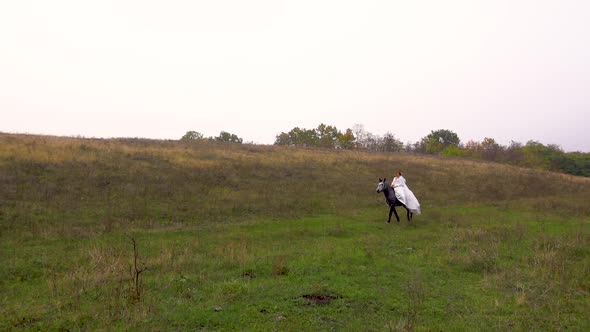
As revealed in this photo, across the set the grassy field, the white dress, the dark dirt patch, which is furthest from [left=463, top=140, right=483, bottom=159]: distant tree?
the dark dirt patch

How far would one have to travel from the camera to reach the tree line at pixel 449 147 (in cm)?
7900

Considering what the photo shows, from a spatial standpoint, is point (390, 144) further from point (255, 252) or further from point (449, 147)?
point (255, 252)

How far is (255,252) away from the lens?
1281cm

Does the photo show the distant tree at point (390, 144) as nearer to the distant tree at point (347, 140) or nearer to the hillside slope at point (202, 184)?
the distant tree at point (347, 140)

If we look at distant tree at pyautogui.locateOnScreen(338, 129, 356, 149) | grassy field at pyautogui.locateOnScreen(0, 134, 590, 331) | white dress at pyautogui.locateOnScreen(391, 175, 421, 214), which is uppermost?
distant tree at pyautogui.locateOnScreen(338, 129, 356, 149)

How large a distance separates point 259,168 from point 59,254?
21.5m

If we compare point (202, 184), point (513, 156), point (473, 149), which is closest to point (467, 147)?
point (473, 149)

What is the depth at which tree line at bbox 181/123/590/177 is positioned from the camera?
259 ft

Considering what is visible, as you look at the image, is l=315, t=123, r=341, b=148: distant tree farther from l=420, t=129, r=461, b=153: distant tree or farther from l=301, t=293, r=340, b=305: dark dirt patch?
l=301, t=293, r=340, b=305: dark dirt patch

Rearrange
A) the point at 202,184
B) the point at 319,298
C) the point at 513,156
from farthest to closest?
the point at 513,156
the point at 202,184
the point at 319,298

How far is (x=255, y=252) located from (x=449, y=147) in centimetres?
8191

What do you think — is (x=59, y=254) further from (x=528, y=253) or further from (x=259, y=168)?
(x=259, y=168)

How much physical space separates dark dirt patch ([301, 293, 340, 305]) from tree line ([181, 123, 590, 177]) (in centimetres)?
6651

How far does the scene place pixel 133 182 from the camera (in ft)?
81.5
